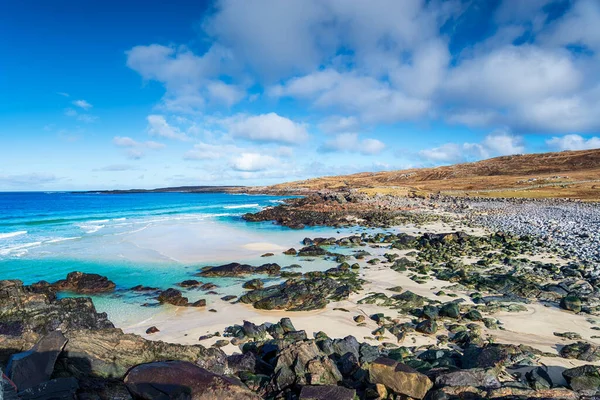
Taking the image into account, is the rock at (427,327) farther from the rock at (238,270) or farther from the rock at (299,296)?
the rock at (238,270)

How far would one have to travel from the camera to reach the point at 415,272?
1831cm

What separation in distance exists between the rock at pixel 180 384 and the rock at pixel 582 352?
27.7 ft

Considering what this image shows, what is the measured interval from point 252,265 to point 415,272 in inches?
394

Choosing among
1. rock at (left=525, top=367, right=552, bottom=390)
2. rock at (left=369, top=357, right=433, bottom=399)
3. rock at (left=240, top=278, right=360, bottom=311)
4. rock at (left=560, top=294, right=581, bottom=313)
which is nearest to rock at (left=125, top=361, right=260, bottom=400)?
rock at (left=369, top=357, right=433, bottom=399)

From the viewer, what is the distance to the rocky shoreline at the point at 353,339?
6.36 m

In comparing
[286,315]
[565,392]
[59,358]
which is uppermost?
[59,358]

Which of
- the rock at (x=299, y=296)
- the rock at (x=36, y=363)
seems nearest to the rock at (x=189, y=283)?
the rock at (x=299, y=296)

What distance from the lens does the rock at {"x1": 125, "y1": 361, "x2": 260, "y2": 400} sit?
5434 mm

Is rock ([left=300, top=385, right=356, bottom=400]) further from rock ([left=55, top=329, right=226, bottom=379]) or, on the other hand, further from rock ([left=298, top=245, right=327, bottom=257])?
rock ([left=298, top=245, right=327, bottom=257])

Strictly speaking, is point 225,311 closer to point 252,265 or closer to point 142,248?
point 252,265

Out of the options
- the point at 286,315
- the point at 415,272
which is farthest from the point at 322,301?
the point at 415,272

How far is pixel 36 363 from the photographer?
6594 mm

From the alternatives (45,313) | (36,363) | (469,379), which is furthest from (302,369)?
(45,313)

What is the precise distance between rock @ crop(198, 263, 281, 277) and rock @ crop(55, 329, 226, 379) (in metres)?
11.2
